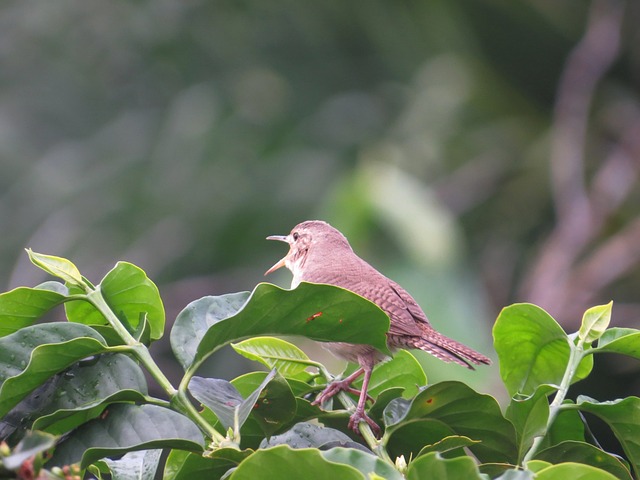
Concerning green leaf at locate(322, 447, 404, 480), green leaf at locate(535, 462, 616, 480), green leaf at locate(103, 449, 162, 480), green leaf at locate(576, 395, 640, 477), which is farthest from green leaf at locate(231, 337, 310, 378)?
green leaf at locate(535, 462, 616, 480)

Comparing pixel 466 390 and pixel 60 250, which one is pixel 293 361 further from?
pixel 60 250

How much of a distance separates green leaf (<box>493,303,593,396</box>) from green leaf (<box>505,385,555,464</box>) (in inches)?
8.1

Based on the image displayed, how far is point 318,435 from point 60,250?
9.34 meters

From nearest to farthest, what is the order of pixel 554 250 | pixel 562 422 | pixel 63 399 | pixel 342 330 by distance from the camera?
1. pixel 63 399
2. pixel 342 330
3. pixel 562 422
4. pixel 554 250

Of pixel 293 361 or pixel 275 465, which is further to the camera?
pixel 293 361

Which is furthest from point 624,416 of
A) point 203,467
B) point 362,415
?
point 203,467

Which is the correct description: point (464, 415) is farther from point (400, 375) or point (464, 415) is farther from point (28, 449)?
point (28, 449)

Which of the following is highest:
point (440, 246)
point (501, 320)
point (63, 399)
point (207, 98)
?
point (207, 98)

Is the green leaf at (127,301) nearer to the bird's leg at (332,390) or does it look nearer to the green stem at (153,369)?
the green stem at (153,369)

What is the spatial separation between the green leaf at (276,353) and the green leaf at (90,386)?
52 centimetres

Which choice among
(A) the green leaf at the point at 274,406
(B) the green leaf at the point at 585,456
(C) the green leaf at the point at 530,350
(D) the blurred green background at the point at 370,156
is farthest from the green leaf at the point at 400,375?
(D) the blurred green background at the point at 370,156

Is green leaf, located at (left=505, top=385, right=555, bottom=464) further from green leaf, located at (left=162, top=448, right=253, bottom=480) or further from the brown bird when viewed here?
green leaf, located at (left=162, top=448, right=253, bottom=480)

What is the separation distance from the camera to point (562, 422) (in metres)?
2.09

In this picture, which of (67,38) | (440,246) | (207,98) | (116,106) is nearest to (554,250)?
(440,246)
